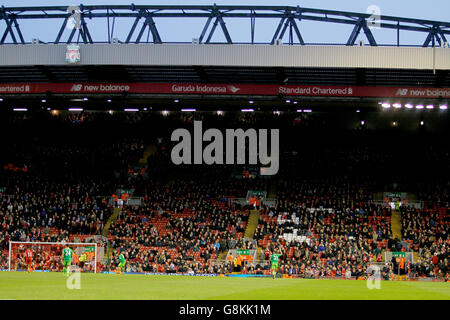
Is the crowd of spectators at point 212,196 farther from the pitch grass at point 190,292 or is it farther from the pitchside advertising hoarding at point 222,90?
the pitch grass at point 190,292

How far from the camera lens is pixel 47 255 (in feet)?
117

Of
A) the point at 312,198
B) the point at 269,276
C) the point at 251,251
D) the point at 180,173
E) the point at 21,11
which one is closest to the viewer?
the point at 269,276

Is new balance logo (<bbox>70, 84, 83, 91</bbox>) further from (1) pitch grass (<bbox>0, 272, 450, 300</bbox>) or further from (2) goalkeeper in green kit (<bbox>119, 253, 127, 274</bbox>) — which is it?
(1) pitch grass (<bbox>0, 272, 450, 300</bbox>)

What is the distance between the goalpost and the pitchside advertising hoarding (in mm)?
10683

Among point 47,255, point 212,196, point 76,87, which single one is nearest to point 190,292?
point 47,255

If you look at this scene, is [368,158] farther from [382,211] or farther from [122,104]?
[122,104]

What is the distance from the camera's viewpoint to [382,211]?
139 feet

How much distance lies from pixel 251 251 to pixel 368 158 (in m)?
16.3

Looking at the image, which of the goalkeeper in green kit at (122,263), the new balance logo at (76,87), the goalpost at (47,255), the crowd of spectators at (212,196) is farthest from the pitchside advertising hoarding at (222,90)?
the goalkeeper in green kit at (122,263)

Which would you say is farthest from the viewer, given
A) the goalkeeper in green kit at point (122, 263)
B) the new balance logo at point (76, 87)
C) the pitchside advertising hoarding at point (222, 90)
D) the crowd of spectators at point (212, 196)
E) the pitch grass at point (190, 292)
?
the new balance logo at point (76, 87)

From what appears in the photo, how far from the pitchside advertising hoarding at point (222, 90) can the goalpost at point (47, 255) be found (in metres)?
10.7

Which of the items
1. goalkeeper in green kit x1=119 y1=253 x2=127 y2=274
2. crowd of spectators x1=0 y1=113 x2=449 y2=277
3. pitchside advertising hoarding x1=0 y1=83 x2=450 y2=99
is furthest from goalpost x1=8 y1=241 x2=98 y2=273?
pitchside advertising hoarding x1=0 y1=83 x2=450 y2=99

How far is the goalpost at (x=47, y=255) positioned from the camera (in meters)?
35.0

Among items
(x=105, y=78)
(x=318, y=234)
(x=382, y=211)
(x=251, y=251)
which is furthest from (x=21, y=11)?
(x=382, y=211)
